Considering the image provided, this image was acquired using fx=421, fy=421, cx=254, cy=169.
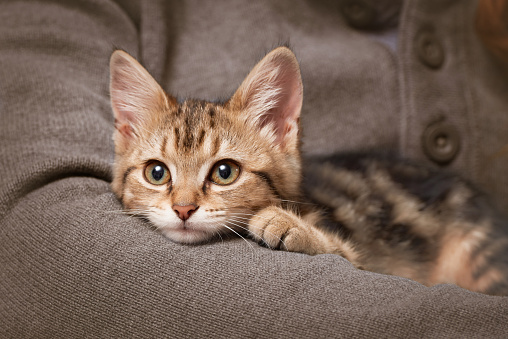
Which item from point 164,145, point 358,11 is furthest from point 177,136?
point 358,11

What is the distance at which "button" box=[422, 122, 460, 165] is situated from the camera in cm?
132

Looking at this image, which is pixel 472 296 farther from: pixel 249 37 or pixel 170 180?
pixel 249 37

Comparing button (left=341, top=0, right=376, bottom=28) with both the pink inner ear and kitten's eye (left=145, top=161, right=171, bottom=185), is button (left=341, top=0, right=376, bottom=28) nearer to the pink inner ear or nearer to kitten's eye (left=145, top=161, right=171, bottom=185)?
the pink inner ear

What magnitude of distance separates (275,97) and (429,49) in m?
0.64

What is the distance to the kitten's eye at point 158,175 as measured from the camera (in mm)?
950

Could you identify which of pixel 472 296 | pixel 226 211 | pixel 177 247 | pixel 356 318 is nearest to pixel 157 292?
pixel 177 247

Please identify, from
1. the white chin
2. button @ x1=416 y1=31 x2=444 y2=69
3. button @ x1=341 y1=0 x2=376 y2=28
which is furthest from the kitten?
button @ x1=341 y1=0 x2=376 y2=28

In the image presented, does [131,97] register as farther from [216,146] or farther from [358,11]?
[358,11]

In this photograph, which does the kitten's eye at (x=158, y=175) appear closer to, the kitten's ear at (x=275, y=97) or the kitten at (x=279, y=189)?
the kitten at (x=279, y=189)

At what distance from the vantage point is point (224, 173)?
94 cm

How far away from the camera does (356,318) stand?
649mm

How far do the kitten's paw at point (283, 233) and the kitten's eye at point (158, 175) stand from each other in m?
0.22

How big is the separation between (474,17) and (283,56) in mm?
902

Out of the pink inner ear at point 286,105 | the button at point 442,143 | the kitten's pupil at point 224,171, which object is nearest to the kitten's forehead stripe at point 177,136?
the kitten's pupil at point 224,171
